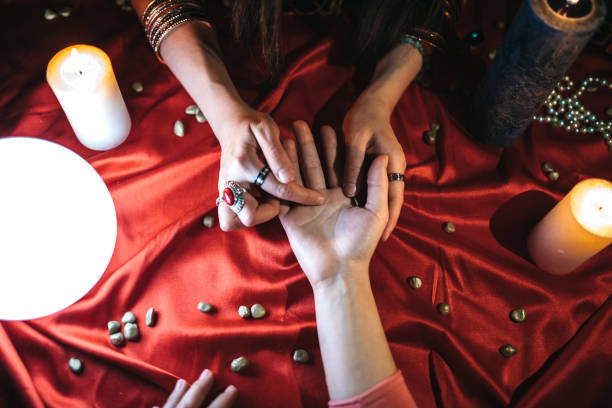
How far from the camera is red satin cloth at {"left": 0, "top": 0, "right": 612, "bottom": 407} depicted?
0.77 m

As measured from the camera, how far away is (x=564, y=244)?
2.65ft

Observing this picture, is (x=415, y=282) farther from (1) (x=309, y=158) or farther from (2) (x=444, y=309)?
(1) (x=309, y=158)

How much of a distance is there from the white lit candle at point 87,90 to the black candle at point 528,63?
77 cm

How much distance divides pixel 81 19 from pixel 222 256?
0.71 meters

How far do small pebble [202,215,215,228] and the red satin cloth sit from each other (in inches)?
0.5

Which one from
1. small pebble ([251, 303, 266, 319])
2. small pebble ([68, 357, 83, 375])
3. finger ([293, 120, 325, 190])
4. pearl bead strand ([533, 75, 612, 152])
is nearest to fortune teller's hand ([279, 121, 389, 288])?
finger ([293, 120, 325, 190])

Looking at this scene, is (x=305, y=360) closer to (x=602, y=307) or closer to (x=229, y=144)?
(x=229, y=144)

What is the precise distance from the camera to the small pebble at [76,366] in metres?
0.76

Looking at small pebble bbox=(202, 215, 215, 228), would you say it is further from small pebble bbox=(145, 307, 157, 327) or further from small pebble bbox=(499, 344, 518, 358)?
small pebble bbox=(499, 344, 518, 358)

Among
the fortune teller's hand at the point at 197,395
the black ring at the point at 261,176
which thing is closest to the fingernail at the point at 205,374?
the fortune teller's hand at the point at 197,395

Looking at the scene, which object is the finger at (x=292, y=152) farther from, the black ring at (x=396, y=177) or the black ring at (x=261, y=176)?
the black ring at (x=396, y=177)

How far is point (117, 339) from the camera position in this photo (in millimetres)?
780

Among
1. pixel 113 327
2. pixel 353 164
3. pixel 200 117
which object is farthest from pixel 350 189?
pixel 113 327

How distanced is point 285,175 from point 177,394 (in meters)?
0.41
